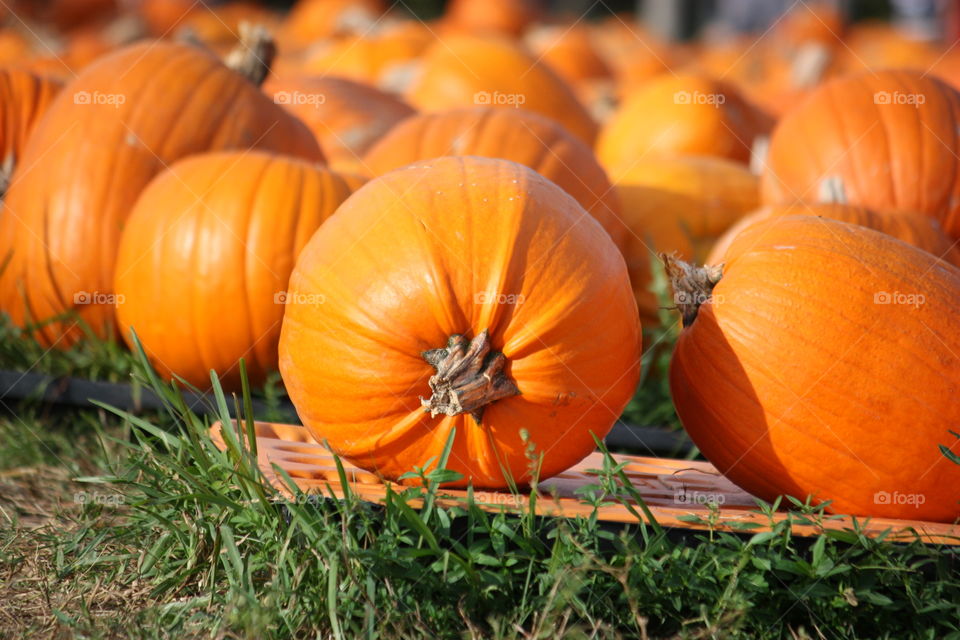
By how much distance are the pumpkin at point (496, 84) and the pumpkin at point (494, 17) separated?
165 inches

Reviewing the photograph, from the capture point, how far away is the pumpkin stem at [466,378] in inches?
80.0

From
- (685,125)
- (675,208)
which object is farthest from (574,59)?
(675,208)

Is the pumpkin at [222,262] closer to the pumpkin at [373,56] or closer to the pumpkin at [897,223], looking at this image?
the pumpkin at [897,223]

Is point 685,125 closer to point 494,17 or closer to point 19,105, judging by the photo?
point 19,105

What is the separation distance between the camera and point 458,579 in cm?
192

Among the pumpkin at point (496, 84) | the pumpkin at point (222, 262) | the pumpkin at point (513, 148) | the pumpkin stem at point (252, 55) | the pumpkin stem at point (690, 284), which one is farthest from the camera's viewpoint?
the pumpkin at point (496, 84)

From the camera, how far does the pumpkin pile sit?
7.00 feet

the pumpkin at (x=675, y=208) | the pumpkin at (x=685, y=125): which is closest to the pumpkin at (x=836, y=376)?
the pumpkin at (x=675, y=208)

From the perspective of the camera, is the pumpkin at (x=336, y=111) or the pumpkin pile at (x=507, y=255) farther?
the pumpkin at (x=336, y=111)

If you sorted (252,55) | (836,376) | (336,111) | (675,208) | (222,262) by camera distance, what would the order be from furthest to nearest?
(336,111) < (675,208) < (252,55) < (222,262) < (836,376)

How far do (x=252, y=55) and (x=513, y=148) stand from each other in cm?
122

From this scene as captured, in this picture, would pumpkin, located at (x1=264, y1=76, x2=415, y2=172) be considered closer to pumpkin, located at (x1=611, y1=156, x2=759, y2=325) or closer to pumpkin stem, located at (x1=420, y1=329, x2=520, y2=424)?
pumpkin, located at (x1=611, y1=156, x2=759, y2=325)

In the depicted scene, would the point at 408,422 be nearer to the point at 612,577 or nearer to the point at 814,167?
the point at 612,577

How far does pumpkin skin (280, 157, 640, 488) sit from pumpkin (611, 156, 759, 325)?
1663 millimetres
